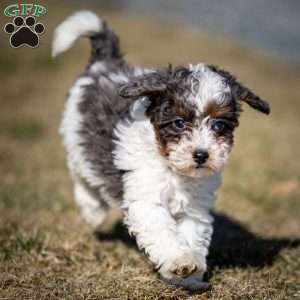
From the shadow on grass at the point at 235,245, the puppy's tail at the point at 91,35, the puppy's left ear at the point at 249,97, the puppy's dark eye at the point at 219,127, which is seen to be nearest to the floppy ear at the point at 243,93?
the puppy's left ear at the point at 249,97

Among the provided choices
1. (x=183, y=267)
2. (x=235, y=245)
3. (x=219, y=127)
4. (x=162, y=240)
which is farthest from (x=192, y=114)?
(x=235, y=245)

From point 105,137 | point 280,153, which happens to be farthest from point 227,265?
point 280,153

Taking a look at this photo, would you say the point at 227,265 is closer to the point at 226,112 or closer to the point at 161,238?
the point at 161,238

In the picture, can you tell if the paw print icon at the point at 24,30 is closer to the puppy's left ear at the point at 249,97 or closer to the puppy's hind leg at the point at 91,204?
the puppy's hind leg at the point at 91,204

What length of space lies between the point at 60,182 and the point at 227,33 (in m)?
11.6

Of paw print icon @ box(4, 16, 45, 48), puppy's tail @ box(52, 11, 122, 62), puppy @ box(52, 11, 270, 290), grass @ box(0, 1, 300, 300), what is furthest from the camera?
puppy's tail @ box(52, 11, 122, 62)

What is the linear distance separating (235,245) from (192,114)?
1964 millimetres

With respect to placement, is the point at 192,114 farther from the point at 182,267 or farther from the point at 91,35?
the point at 91,35

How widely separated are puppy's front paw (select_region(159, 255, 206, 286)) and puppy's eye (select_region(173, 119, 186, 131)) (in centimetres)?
86

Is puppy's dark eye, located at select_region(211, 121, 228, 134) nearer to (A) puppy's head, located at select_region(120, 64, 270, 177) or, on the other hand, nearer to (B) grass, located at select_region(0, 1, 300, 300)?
(A) puppy's head, located at select_region(120, 64, 270, 177)

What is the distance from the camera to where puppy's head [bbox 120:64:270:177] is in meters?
4.09

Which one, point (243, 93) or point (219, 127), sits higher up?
point (243, 93)

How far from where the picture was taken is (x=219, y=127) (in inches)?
166

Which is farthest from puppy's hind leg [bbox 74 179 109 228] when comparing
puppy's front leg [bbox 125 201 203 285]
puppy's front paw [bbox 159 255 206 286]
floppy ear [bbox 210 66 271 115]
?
floppy ear [bbox 210 66 271 115]
